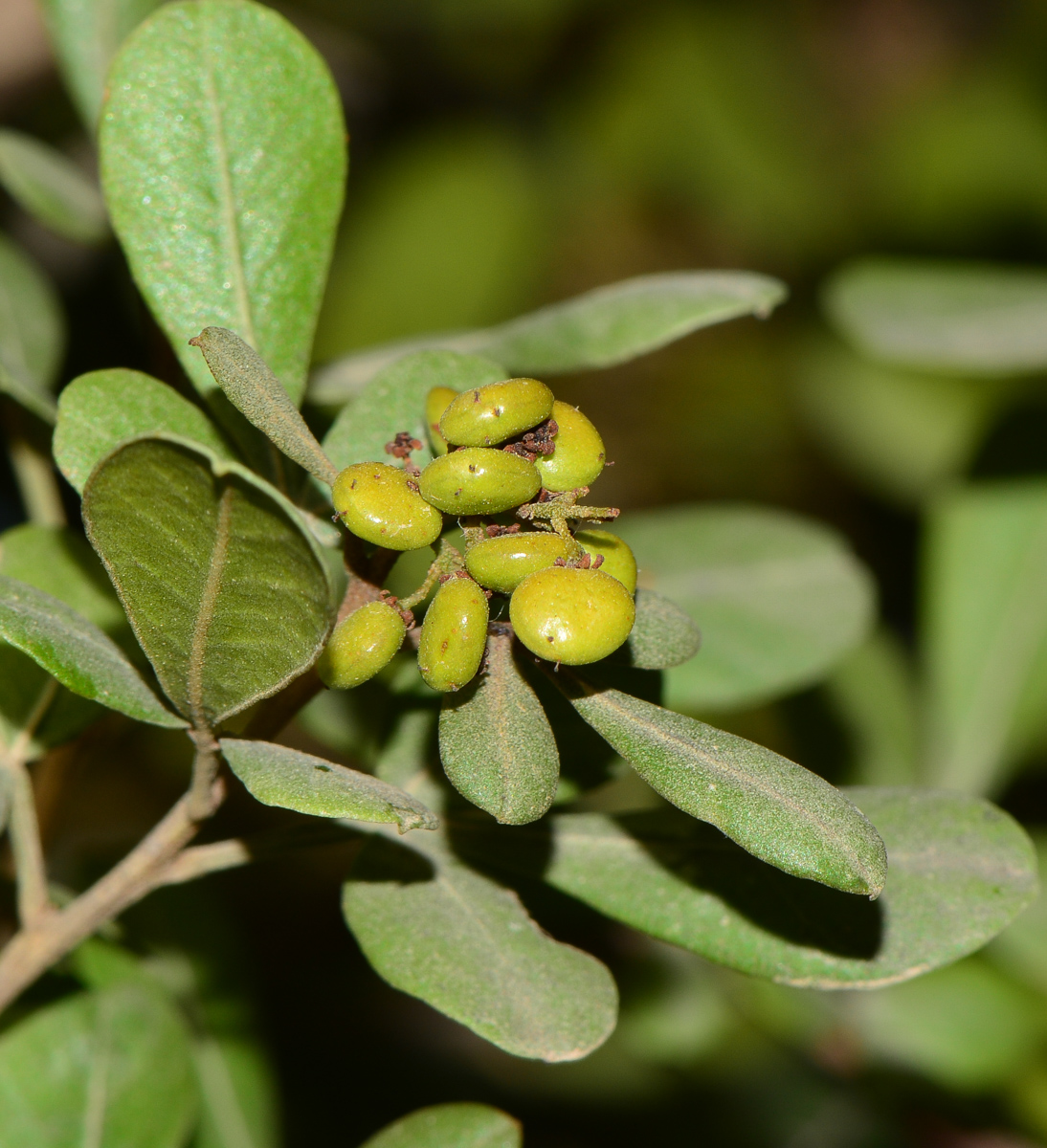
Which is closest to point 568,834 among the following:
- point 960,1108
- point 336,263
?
point 960,1108

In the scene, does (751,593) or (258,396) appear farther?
(751,593)

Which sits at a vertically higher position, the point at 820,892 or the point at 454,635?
the point at 454,635

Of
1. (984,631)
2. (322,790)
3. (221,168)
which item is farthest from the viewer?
(984,631)

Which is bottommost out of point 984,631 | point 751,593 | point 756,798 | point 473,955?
point 984,631

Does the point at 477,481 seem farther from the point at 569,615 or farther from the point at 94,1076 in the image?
the point at 94,1076

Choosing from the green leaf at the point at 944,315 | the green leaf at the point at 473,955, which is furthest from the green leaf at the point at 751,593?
the green leaf at the point at 473,955

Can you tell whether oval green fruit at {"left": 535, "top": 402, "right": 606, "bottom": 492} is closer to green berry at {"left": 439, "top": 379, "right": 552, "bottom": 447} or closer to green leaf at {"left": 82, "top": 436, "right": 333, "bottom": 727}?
green berry at {"left": 439, "top": 379, "right": 552, "bottom": 447}

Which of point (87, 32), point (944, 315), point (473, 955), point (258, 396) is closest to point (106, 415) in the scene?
point (258, 396)
